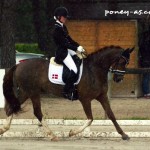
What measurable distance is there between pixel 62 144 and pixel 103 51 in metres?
2.09

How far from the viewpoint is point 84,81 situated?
1303cm

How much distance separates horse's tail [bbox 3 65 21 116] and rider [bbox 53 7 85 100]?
1162mm

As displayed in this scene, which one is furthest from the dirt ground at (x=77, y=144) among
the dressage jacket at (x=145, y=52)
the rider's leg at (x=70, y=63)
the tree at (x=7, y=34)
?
the dressage jacket at (x=145, y=52)

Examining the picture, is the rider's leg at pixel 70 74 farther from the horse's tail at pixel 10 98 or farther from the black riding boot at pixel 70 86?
the horse's tail at pixel 10 98

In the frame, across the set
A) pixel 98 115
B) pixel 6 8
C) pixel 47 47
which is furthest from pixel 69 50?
pixel 47 47

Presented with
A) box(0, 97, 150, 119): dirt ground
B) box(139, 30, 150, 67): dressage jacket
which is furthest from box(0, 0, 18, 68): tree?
box(139, 30, 150, 67): dressage jacket

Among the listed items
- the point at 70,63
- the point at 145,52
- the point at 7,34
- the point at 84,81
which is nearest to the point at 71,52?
the point at 70,63

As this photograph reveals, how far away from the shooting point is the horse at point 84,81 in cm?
1297

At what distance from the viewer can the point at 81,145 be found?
1212cm

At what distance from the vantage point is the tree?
901 inches

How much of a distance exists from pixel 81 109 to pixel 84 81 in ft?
24.4

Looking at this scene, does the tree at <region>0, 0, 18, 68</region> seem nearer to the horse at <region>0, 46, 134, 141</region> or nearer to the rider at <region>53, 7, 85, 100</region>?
the horse at <region>0, 46, 134, 141</region>

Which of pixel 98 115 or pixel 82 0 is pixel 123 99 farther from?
pixel 98 115

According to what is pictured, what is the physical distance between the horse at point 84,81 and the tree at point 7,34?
926 cm
